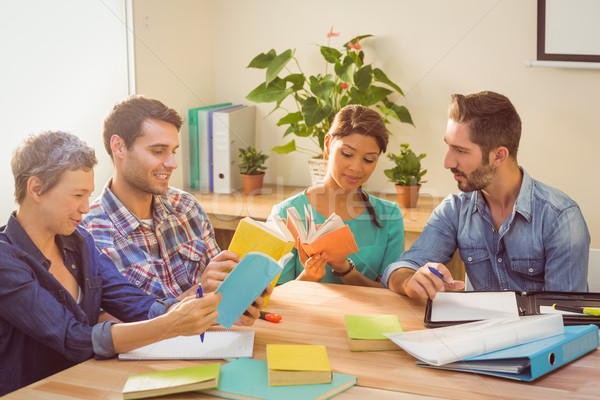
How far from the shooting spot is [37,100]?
2.35 meters

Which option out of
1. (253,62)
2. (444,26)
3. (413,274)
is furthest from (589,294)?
(253,62)

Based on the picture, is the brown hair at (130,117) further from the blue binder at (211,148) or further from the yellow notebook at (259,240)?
the blue binder at (211,148)

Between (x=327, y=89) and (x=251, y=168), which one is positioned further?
(x=251, y=168)

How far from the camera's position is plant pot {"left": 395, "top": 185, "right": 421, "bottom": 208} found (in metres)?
2.86

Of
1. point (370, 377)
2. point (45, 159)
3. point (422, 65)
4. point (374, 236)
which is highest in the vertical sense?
point (422, 65)

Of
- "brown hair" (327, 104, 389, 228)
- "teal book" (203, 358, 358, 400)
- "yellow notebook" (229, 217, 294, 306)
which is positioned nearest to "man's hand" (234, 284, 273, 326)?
"yellow notebook" (229, 217, 294, 306)

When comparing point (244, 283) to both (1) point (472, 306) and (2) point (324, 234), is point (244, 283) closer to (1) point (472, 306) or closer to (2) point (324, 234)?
(2) point (324, 234)

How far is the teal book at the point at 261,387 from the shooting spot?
118cm

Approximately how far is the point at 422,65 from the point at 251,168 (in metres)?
0.95

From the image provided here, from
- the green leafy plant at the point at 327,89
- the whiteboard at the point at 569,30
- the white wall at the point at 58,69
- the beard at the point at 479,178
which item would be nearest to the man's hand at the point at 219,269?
the beard at the point at 479,178

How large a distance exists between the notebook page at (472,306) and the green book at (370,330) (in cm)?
11

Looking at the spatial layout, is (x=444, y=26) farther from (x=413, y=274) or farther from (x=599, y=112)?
(x=413, y=274)

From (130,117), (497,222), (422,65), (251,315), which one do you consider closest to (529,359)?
(251,315)

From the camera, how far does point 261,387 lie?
122 cm
